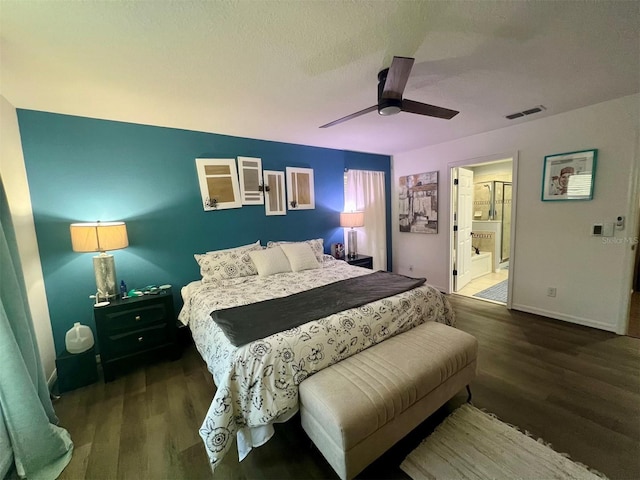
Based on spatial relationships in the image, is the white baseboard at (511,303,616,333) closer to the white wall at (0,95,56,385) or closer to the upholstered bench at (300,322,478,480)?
the upholstered bench at (300,322,478,480)

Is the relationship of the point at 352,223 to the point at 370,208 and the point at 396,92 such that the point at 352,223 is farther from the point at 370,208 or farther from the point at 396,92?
the point at 396,92

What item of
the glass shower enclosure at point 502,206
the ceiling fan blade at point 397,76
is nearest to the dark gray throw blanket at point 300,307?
the ceiling fan blade at point 397,76

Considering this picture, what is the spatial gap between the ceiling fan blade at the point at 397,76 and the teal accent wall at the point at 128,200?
2158 millimetres

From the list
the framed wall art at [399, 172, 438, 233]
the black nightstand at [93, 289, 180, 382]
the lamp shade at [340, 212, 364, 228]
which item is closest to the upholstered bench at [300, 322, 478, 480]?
the black nightstand at [93, 289, 180, 382]

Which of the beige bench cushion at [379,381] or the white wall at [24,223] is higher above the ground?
the white wall at [24,223]

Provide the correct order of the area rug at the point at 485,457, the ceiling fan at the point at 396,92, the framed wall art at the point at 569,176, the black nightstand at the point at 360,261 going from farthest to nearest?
1. the black nightstand at the point at 360,261
2. the framed wall art at the point at 569,176
3. the ceiling fan at the point at 396,92
4. the area rug at the point at 485,457

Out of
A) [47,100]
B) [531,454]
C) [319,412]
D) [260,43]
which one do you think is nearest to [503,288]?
[531,454]

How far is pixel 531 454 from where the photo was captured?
143 cm

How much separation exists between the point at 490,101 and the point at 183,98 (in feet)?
9.20

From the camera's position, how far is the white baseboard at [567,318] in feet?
8.98

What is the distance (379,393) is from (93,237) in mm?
2517

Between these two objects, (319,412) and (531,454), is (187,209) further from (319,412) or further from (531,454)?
(531,454)

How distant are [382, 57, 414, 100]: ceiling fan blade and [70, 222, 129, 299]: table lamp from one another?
248 centimetres

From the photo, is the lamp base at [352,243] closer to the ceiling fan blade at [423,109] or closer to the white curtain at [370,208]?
the white curtain at [370,208]
